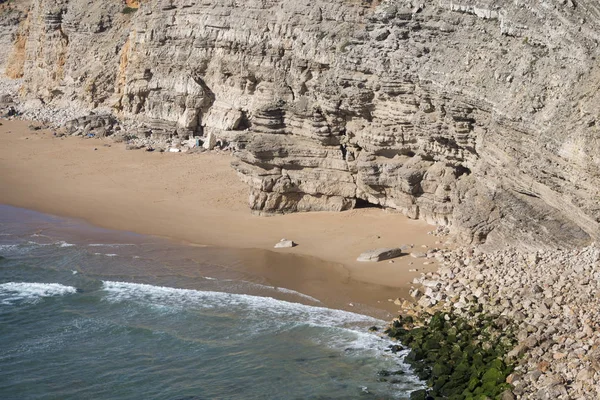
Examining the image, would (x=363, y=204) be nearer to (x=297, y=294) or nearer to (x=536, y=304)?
(x=297, y=294)

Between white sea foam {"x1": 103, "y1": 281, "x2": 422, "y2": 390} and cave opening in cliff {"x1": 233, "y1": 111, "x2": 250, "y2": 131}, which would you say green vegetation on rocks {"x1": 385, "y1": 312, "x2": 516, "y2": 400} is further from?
cave opening in cliff {"x1": 233, "y1": 111, "x2": 250, "y2": 131}

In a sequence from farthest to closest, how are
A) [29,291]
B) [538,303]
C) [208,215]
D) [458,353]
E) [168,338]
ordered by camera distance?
[208,215] < [29,291] < [168,338] < [538,303] < [458,353]

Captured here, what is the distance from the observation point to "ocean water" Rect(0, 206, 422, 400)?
15.7 m

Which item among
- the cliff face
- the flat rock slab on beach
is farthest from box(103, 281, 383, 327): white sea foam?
the cliff face

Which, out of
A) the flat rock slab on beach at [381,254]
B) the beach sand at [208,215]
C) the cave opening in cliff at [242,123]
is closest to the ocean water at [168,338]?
the beach sand at [208,215]

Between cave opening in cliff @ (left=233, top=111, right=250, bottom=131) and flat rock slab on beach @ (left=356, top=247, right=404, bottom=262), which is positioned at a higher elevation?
cave opening in cliff @ (left=233, top=111, right=250, bottom=131)

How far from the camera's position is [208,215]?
1028 inches

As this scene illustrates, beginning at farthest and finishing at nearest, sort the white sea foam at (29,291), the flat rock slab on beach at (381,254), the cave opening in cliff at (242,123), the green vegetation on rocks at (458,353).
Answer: the cave opening in cliff at (242,123)
the flat rock slab on beach at (381,254)
the white sea foam at (29,291)
the green vegetation on rocks at (458,353)

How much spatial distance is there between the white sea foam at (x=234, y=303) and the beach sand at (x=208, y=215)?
0.86 meters

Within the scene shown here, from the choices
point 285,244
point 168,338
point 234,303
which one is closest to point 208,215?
point 285,244

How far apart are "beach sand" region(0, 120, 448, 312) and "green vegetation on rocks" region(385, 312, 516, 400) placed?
196 cm

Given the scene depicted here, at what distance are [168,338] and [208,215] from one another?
8623 mm

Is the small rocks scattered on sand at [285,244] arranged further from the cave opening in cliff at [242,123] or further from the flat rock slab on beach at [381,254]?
the cave opening in cliff at [242,123]

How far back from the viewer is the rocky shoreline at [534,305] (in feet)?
43.3
